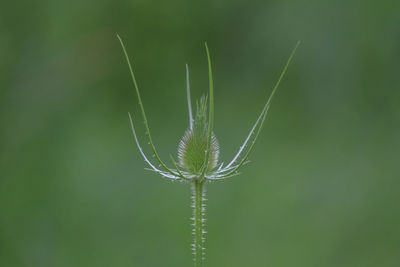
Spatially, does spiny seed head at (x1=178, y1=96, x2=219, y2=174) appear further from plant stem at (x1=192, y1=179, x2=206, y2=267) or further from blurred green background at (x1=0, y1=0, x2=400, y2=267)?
blurred green background at (x1=0, y1=0, x2=400, y2=267)

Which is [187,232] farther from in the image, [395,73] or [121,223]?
[395,73]

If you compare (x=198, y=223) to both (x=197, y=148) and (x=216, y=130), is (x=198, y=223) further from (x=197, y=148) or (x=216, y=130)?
(x=216, y=130)

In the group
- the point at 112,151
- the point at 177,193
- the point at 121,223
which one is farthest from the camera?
the point at 112,151

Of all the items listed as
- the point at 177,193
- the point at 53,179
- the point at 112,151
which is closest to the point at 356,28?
the point at 177,193

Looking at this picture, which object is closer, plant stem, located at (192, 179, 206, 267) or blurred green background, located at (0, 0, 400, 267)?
plant stem, located at (192, 179, 206, 267)

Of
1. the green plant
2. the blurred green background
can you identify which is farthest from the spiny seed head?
the blurred green background

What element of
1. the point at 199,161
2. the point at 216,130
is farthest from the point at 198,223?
the point at 216,130

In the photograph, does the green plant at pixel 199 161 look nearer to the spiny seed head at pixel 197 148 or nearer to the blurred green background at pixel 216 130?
the spiny seed head at pixel 197 148

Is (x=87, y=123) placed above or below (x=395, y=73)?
below
